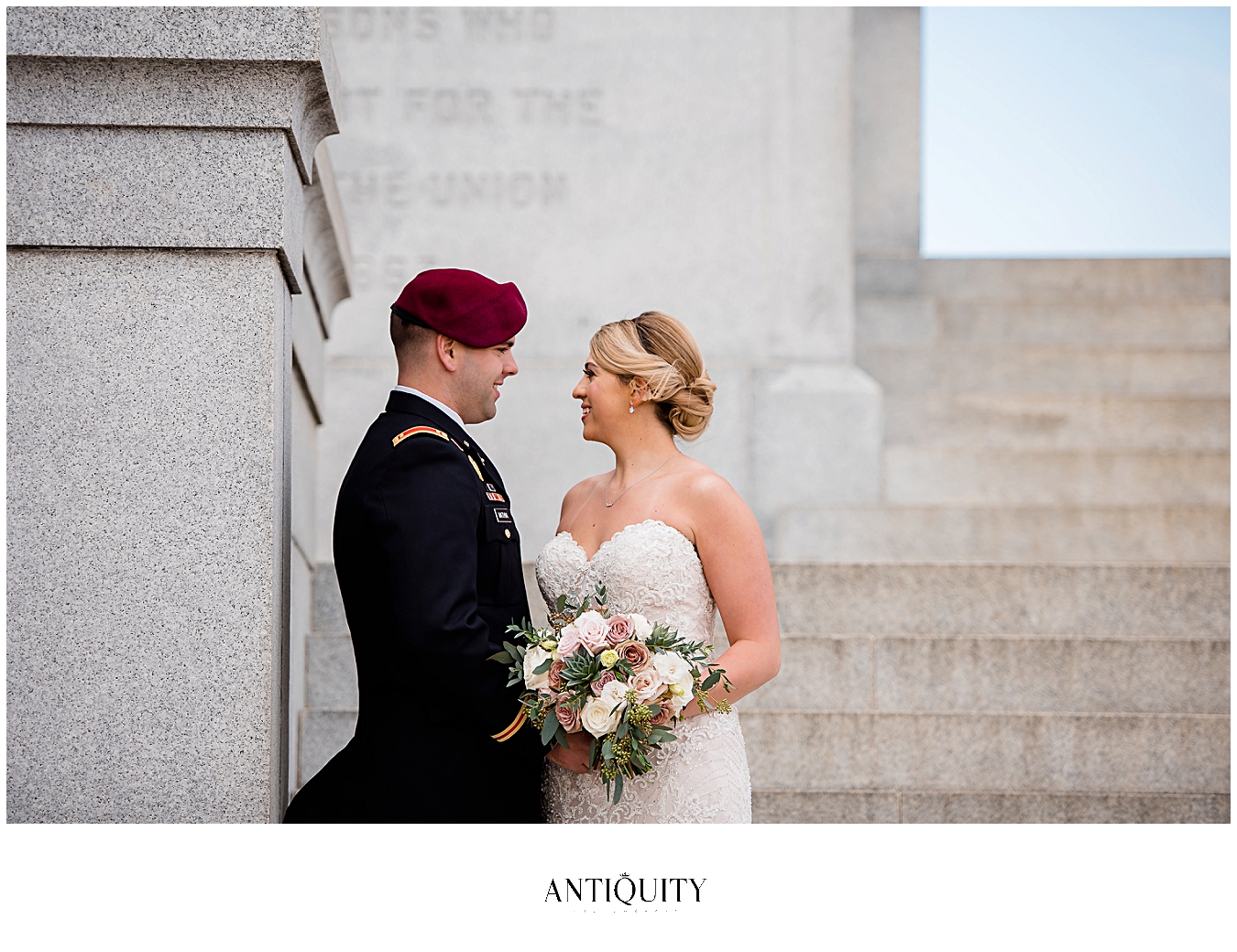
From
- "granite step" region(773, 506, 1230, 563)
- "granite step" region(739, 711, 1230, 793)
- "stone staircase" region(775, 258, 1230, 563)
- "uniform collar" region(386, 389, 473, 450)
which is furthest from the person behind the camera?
"stone staircase" region(775, 258, 1230, 563)

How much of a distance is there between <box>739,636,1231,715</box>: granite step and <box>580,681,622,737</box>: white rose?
287 centimetres

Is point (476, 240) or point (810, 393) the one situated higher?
point (476, 240)

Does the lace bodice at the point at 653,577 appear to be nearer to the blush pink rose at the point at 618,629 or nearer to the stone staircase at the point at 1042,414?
the blush pink rose at the point at 618,629

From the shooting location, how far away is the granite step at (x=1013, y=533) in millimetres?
7223

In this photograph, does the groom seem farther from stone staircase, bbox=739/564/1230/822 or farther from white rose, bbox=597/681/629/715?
stone staircase, bbox=739/564/1230/822

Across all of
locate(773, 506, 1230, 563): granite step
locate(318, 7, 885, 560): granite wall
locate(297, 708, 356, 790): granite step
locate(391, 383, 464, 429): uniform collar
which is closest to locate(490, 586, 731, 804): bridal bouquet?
locate(391, 383, 464, 429): uniform collar

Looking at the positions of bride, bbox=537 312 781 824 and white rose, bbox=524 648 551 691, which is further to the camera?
bride, bbox=537 312 781 824

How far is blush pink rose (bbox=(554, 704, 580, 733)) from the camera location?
2.96 meters
